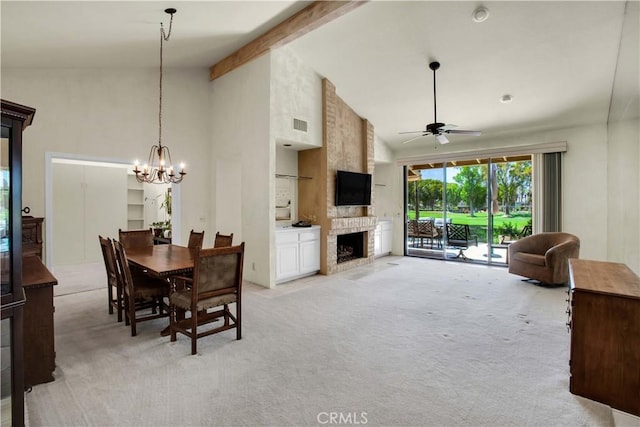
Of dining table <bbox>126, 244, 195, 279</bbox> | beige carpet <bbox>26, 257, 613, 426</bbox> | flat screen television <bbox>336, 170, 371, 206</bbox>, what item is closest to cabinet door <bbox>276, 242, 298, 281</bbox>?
beige carpet <bbox>26, 257, 613, 426</bbox>

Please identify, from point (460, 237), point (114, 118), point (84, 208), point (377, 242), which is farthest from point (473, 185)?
point (84, 208)

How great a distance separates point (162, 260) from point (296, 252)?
2492 millimetres

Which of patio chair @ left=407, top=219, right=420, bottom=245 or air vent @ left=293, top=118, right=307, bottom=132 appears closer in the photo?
air vent @ left=293, top=118, right=307, bottom=132

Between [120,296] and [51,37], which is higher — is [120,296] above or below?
below

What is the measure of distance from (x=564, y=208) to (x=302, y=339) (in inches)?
230

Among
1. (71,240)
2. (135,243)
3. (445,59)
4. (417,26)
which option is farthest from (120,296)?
(445,59)

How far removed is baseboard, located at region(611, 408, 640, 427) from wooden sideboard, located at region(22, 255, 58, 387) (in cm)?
392

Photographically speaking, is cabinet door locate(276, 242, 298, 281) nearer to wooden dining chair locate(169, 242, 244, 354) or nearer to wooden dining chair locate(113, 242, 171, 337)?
wooden dining chair locate(113, 242, 171, 337)

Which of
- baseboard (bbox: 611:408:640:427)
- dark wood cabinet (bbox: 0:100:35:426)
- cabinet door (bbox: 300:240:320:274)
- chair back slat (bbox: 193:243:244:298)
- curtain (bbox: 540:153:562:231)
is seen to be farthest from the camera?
curtain (bbox: 540:153:562:231)

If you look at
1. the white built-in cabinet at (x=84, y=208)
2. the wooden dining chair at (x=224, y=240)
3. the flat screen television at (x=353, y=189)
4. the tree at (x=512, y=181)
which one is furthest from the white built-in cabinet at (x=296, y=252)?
the white built-in cabinet at (x=84, y=208)

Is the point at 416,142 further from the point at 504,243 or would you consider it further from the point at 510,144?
the point at 504,243

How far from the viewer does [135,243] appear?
443cm

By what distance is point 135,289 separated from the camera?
10.7 ft

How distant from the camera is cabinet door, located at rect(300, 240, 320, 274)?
5.64m
